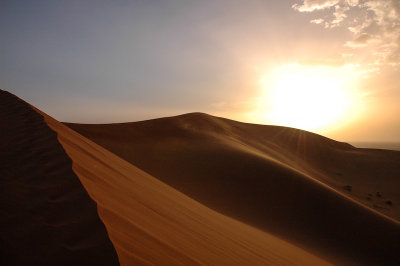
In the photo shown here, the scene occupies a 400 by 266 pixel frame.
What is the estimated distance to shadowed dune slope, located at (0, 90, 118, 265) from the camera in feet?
5.18

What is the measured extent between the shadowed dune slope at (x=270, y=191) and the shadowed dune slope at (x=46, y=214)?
5861 millimetres

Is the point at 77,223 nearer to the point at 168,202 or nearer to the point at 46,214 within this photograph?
the point at 46,214

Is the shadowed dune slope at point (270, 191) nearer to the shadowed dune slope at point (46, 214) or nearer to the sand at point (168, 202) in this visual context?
the sand at point (168, 202)

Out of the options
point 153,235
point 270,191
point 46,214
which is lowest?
point 270,191

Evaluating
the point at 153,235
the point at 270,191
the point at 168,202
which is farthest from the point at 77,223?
the point at 270,191

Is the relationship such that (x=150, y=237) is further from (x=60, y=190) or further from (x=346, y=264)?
(x=346, y=264)

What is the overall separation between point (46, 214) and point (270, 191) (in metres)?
9.11

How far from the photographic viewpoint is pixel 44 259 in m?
1.56

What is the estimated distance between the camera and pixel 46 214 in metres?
2.04

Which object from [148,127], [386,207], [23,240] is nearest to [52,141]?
[23,240]

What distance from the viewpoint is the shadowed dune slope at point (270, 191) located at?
7.66 m

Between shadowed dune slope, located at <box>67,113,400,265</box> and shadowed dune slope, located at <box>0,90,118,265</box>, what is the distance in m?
5.86

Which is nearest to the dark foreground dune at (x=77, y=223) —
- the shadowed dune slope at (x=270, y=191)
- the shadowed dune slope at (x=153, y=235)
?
the shadowed dune slope at (x=153, y=235)

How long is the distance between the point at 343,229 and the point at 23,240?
958 cm
